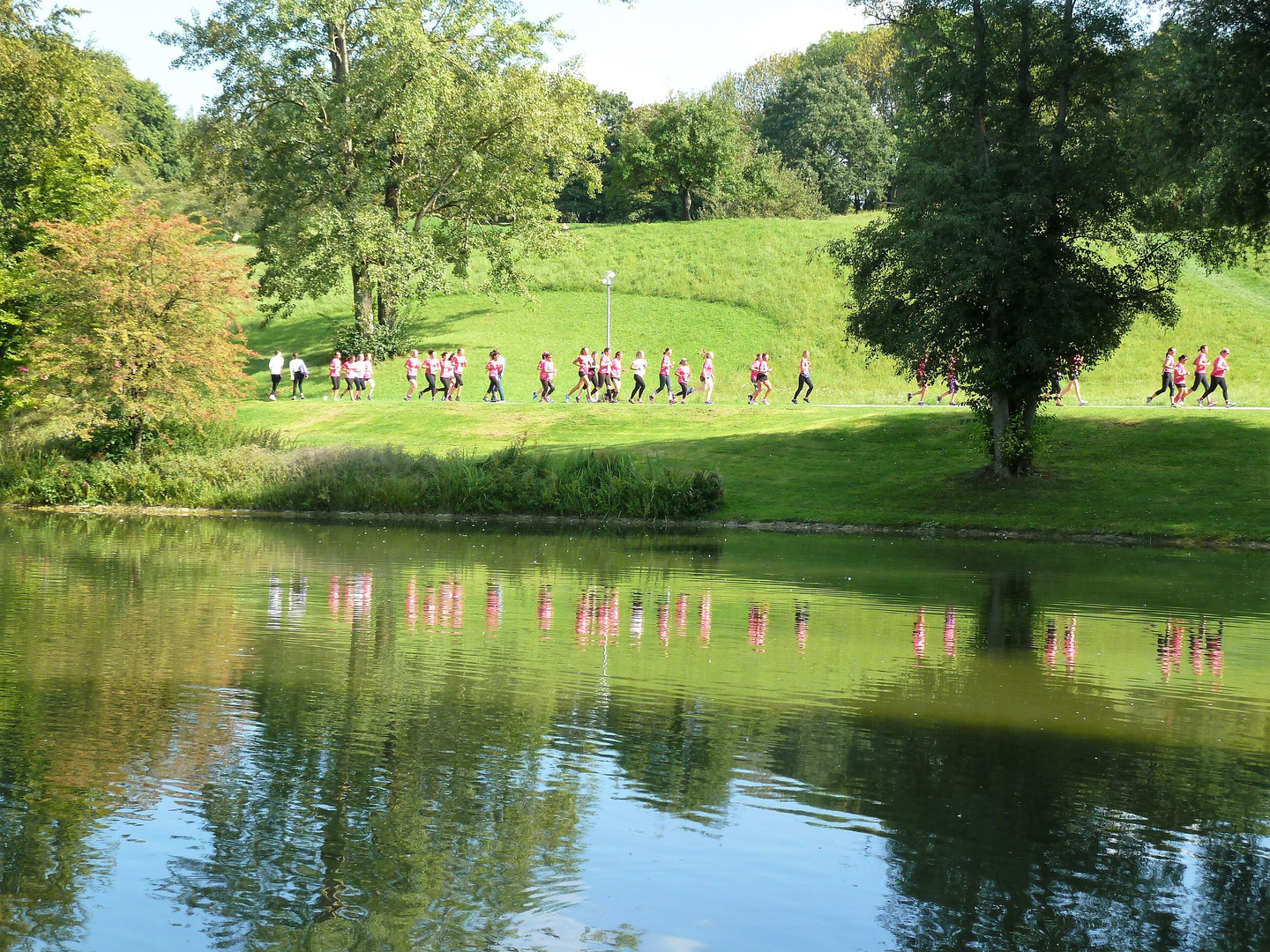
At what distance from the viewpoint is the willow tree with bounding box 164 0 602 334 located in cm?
4519

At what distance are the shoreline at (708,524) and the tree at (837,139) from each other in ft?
213

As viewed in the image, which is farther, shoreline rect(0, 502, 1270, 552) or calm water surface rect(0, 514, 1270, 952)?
shoreline rect(0, 502, 1270, 552)

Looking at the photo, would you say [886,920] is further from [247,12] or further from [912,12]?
[247,12]

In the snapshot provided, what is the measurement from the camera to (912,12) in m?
27.9

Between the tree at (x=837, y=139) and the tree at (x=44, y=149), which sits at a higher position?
the tree at (x=837, y=139)

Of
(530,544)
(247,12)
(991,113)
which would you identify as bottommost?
(530,544)

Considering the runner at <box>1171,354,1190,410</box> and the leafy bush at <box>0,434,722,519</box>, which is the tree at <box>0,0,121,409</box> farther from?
the runner at <box>1171,354,1190,410</box>

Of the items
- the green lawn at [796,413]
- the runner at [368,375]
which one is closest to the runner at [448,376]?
the green lawn at [796,413]

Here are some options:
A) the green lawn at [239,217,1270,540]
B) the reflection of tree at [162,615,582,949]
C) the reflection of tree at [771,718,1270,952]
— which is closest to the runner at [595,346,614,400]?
the green lawn at [239,217,1270,540]

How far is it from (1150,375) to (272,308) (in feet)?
117

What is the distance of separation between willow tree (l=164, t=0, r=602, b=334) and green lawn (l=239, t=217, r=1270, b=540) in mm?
5041

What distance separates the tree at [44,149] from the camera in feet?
121

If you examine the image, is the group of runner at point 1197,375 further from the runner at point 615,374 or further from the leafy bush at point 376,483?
the leafy bush at point 376,483

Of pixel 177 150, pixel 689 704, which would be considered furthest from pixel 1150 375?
pixel 689 704
